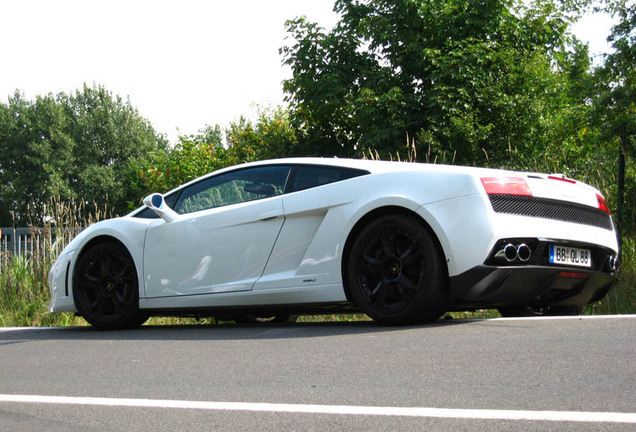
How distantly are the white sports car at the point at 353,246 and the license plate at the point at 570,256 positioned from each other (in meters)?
0.01

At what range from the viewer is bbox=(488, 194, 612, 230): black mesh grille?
5328mm

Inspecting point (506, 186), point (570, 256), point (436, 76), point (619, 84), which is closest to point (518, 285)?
point (570, 256)

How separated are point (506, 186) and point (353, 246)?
3.84ft

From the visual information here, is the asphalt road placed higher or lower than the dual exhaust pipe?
lower

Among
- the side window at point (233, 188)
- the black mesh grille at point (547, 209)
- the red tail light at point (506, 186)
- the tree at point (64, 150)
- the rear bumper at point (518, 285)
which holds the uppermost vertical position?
the tree at point (64, 150)

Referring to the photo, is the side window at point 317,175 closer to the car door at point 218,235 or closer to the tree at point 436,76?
the car door at point 218,235

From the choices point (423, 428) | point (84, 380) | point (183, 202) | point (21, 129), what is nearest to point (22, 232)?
point (183, 202)

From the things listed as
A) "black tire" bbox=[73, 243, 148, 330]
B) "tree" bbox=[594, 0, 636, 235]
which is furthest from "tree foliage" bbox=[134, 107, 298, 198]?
"black tire" bbox=[73, 243, 148, 330]

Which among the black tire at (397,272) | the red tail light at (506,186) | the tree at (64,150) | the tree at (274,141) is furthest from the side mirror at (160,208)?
the tree at (64,150)

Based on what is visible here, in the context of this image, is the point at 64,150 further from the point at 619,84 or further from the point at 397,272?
the point at 397,272

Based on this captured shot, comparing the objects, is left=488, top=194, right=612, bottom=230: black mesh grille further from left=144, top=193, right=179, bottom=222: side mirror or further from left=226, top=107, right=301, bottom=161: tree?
left=226, top=107, right=301, bottom=161: tree

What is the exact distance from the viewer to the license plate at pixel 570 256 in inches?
213

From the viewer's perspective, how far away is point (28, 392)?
430 centimetres

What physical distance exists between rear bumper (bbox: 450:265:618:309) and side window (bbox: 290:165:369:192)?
1235mm
